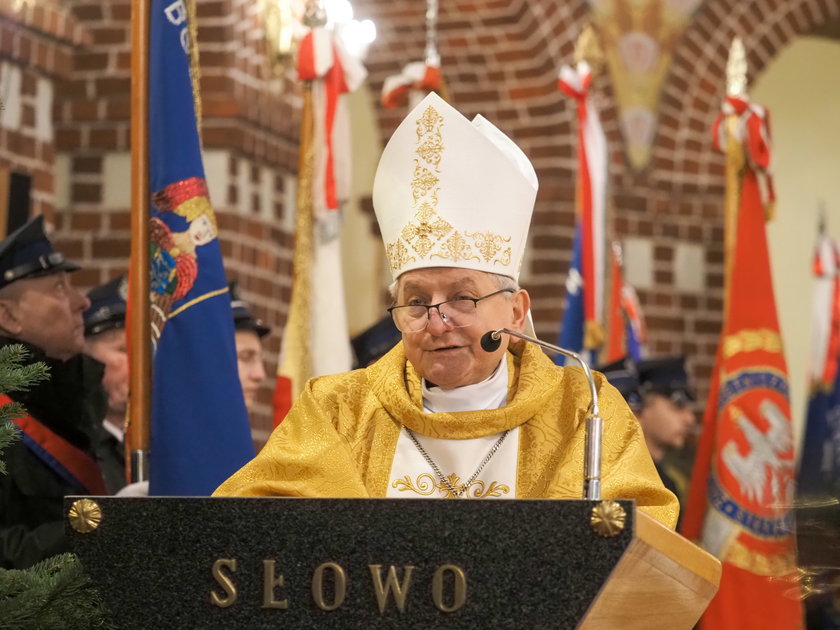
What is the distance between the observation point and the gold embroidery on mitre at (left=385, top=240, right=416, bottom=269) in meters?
3.09

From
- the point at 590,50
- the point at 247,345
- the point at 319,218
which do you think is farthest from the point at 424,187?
the point at 590,50

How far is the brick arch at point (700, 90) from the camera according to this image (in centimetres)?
836

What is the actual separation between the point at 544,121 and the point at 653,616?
5.65 m

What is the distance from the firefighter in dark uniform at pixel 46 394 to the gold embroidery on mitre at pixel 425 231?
1.41 metres

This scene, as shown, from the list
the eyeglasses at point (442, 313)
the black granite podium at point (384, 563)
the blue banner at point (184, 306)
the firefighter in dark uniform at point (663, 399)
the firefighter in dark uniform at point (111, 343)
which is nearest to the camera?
the black granite podium at point (384, 563)

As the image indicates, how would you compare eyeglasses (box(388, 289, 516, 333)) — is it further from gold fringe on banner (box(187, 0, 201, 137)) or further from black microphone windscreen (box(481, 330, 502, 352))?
gold fringe on banner (box(187, 0, 201, 137))

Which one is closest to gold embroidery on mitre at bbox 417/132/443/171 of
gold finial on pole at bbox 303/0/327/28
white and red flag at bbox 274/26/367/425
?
white and red flag at bbox 274/26/367/425

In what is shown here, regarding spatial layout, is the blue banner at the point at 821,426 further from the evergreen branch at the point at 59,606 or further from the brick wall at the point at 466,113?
the evergreen branch at the point at 59,606

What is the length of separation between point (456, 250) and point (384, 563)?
88 centimetres

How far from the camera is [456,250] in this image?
307cm

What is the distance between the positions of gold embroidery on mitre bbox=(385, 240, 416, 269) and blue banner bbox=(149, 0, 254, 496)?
1.04 m

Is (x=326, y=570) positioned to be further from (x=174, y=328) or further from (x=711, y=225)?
(x=711, y=225)

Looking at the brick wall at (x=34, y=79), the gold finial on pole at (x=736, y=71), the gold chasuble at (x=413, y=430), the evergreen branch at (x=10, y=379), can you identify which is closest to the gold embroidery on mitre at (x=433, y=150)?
the gold chasuble at (x=413, y=430)

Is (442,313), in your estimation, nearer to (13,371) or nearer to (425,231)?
(425,231)
